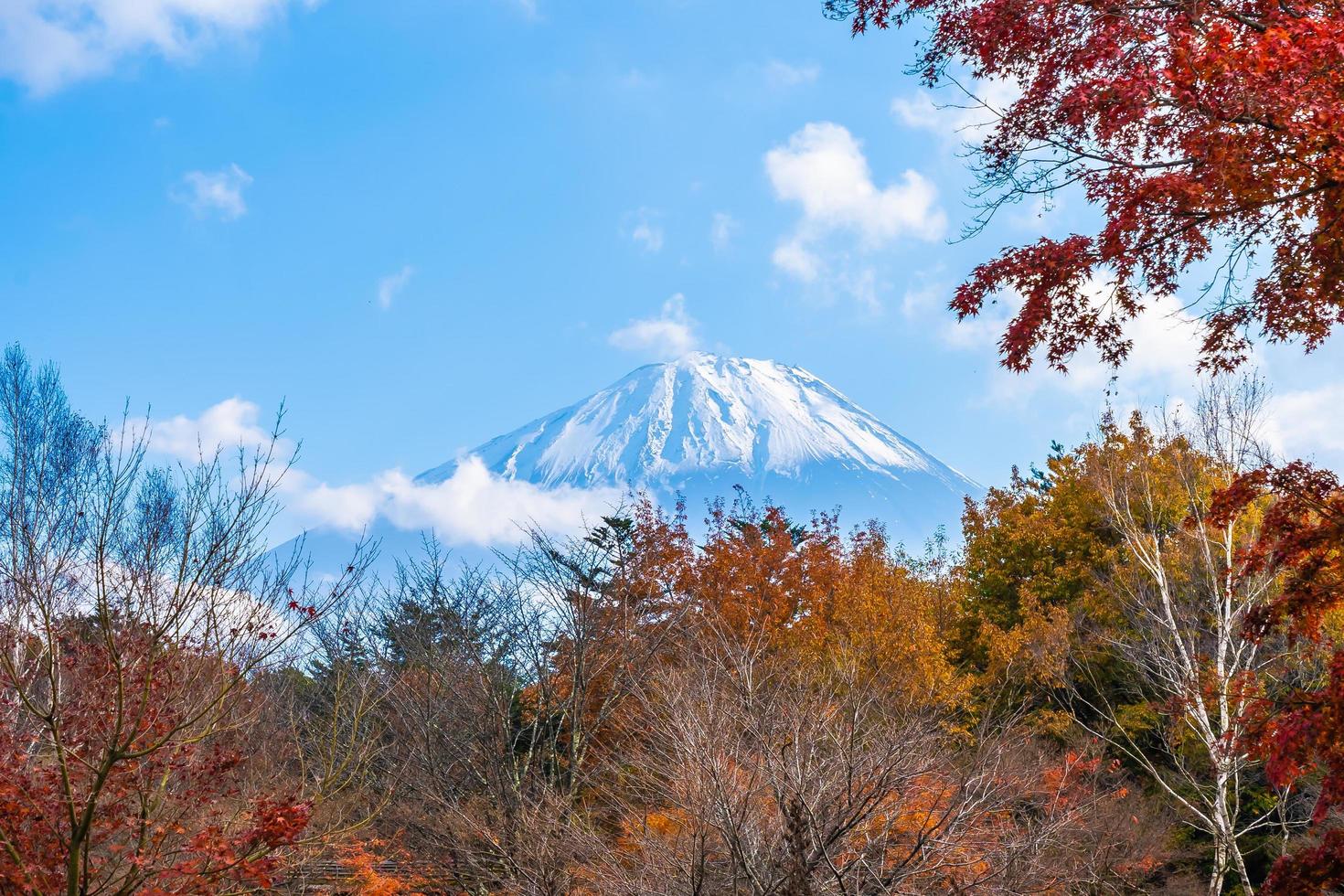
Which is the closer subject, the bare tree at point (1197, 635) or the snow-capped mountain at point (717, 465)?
the bare tree at point (1197, 635)

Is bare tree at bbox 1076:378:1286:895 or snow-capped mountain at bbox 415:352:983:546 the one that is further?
snow-capped mountain at bbox 415:352:983:546

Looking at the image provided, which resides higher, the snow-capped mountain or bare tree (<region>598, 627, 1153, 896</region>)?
the snow-capped mountain

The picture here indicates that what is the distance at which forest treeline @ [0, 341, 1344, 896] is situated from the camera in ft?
Result: 23.6

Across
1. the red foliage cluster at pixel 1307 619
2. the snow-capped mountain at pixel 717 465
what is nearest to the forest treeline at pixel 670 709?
the red foliage cluster at pixel 1307 619

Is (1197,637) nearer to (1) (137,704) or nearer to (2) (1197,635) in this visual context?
(2) (1197,635)

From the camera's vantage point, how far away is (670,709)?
28.7 ft

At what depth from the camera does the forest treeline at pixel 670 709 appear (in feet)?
23.6

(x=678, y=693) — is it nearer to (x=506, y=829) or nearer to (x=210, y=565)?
(x=506, y=829)

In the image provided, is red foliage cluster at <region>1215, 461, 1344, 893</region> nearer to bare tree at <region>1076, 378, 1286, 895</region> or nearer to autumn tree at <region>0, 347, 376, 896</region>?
bare tree at <region>1076, 378, 1286, 895</region>

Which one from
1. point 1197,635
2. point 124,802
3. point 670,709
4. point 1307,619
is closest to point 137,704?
point 124,802

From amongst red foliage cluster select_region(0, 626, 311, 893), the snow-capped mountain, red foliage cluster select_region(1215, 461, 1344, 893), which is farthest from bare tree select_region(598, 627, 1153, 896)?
the snow-capped mountain

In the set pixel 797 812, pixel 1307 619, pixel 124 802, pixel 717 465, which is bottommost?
pixel 797 812

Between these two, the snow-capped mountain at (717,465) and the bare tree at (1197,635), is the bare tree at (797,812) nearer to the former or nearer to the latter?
the bare tree at (1197,635)

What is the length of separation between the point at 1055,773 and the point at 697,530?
1542 centimetres
